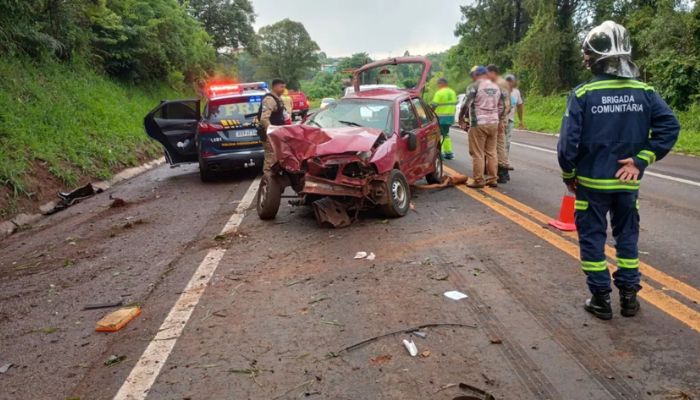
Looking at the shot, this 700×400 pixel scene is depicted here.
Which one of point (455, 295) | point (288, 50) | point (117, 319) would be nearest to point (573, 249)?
point (455, 295)

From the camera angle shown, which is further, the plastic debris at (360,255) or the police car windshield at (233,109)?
the police car windshield at (233,109)

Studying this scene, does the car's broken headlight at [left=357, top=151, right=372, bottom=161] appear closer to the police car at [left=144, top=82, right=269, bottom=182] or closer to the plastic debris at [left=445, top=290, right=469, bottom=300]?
the plastic debris at [left=445, top=290, right=469, bottom=300]

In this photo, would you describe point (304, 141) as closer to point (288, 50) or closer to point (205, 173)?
point (205, 173)

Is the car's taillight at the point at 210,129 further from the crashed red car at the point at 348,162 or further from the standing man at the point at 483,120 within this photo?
the standing man at the point at 483,120

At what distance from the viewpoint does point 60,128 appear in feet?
40.3

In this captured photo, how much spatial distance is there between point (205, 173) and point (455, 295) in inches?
307

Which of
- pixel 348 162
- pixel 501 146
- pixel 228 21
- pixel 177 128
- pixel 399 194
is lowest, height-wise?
pixel 399 194

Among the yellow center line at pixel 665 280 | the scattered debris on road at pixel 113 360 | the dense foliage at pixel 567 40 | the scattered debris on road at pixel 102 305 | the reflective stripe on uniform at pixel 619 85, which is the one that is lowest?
the scattered debris on road at pixel 102 305

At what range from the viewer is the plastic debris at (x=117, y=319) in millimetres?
3908

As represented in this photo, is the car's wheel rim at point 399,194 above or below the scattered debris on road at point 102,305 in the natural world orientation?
above

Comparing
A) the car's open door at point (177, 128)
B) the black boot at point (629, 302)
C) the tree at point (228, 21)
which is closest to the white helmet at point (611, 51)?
the black boot at point (629, 302)

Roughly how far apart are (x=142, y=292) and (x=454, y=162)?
27.8 feet

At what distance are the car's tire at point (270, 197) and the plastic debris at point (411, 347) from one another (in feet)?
12.6

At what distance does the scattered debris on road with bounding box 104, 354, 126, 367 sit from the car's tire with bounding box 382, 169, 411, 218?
3.77 meters
